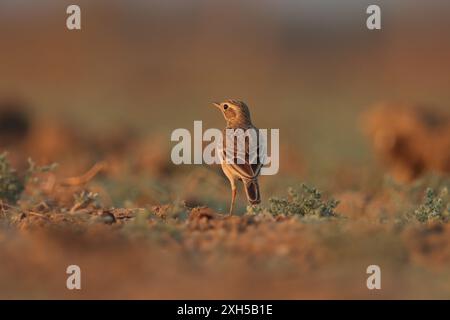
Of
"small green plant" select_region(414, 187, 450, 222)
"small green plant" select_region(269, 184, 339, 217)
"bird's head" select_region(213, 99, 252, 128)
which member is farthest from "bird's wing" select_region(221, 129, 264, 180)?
"small green plant" select_region(414, 187, 450, 222)

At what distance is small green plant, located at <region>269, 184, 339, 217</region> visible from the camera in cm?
759

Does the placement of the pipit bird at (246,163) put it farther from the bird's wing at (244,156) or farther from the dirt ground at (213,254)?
the dirt ground at (213,254)

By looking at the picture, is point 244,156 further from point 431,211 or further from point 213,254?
point 213,254

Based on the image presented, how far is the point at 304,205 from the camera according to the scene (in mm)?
7637

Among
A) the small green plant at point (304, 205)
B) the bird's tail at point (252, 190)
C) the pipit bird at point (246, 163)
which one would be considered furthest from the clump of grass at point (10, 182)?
the small green plant at point (304, 205)

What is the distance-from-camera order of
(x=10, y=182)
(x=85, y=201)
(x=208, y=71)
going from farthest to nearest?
(x=208, y=71), (x=10, y=182), (x=85, y=201)

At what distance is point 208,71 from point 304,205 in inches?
896

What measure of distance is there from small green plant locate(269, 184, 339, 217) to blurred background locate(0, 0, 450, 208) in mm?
7081

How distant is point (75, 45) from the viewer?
1373 inches

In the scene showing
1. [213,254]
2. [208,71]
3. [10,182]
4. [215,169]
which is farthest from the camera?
[208,71]

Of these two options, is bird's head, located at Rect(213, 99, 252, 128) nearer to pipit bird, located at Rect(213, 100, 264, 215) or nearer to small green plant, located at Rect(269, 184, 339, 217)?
pipit bird, located at Rect(213, 100, 264, 215)

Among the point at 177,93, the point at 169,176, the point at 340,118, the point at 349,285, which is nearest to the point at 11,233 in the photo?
the point at 349,285

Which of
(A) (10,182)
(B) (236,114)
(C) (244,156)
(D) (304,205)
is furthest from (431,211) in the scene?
(A) (10,182)

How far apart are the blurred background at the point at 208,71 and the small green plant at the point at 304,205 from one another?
708cm
